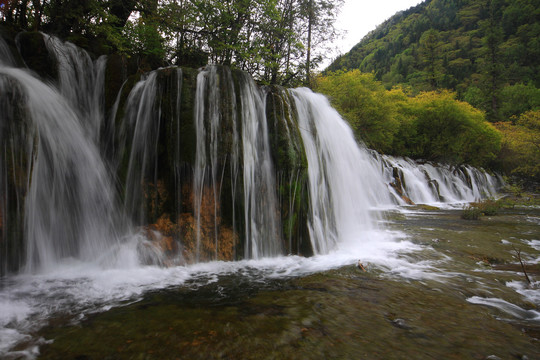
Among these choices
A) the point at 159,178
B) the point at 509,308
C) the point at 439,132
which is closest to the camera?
the point at 509,308

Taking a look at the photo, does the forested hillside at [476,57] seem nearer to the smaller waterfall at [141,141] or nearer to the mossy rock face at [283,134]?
the mossy rock face at [283,134]

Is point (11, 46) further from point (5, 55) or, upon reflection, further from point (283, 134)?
point (283, 134)

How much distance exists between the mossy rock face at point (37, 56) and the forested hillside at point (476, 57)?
623 inches

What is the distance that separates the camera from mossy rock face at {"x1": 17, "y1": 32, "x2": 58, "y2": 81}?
604 centimetres

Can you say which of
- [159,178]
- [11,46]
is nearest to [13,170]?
[159,178]

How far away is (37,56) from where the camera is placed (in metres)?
6.09

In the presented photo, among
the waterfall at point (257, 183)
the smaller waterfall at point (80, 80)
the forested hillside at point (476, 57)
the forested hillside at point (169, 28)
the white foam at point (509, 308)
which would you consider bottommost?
the white foam at point (509, 308)

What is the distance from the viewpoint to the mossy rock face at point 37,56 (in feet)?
19.8

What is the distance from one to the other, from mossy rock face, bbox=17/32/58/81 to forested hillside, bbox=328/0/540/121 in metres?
15.8

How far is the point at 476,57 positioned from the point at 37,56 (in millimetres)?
97017

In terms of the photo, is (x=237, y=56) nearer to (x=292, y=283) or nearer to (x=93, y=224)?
(x=93, y=224)

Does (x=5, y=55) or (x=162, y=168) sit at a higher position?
(x=5, y=55)

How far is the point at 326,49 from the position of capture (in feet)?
50.3

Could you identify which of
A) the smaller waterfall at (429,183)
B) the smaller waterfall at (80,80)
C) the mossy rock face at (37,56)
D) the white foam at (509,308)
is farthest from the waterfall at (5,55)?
the smaller waterfall at (429,183)
